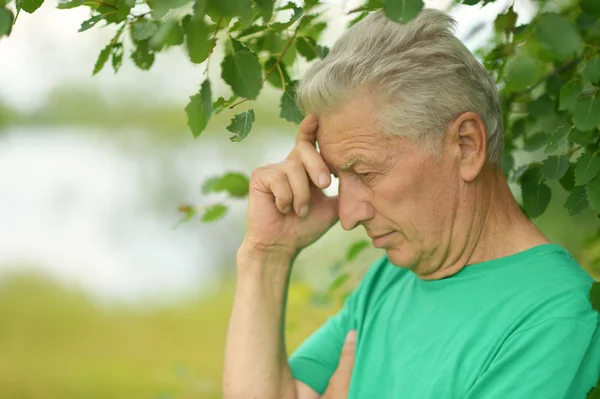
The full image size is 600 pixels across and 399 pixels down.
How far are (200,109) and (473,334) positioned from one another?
2.59 ft

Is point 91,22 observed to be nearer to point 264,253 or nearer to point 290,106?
point 290,106

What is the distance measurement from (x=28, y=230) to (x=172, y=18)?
7.92 meters

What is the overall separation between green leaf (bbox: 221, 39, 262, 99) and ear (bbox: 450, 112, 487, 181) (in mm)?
596

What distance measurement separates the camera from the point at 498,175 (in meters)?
1.84

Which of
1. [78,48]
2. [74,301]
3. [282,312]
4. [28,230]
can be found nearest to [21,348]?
[74,301]

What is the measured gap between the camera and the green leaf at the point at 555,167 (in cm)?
182

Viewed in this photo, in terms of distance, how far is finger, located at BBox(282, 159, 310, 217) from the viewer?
1954 millimetres

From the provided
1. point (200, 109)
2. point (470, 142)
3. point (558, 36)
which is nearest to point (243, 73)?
point (200, 109)

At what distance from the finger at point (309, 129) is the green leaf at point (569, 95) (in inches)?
21.8

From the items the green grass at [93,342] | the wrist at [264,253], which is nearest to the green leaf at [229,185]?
the wrist at [264,253]

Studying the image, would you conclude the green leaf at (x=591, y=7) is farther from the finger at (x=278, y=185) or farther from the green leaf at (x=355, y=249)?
the green leaf at (x=355, y=249)

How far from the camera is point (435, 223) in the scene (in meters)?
1.78

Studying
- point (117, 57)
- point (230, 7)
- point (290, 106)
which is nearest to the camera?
point (230, 7)

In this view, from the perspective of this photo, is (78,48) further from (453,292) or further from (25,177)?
(453,292)
